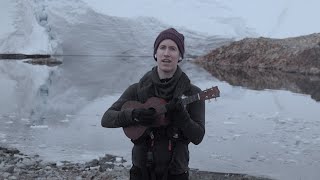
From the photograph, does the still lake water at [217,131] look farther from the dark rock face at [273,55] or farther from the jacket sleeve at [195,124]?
the dark rock face at [273,55]

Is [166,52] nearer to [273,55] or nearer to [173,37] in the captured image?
[173,37]

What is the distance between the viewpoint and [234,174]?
769 cm

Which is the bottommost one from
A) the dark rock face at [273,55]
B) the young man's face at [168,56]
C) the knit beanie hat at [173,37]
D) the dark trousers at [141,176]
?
the dark rock face at [273,55]

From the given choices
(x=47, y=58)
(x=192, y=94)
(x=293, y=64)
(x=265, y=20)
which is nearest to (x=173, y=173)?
(x=192, y=94)

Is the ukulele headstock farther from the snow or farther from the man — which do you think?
the snow

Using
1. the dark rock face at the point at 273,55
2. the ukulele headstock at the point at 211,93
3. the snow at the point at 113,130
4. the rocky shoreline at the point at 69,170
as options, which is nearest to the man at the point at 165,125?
the ukulele headstock at the point at 211,93

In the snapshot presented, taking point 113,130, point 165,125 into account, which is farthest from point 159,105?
point 113,130

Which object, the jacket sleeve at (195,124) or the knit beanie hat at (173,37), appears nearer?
the jacket sleeve at (195,124)

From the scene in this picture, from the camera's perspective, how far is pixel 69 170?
7.60 m

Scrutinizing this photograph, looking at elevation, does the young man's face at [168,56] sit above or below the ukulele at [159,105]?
above

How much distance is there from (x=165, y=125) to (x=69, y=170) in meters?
4.46

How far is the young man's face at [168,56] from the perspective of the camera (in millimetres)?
3525

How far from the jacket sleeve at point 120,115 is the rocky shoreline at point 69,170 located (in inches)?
141

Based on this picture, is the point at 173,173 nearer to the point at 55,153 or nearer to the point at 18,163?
the point at 18,163
